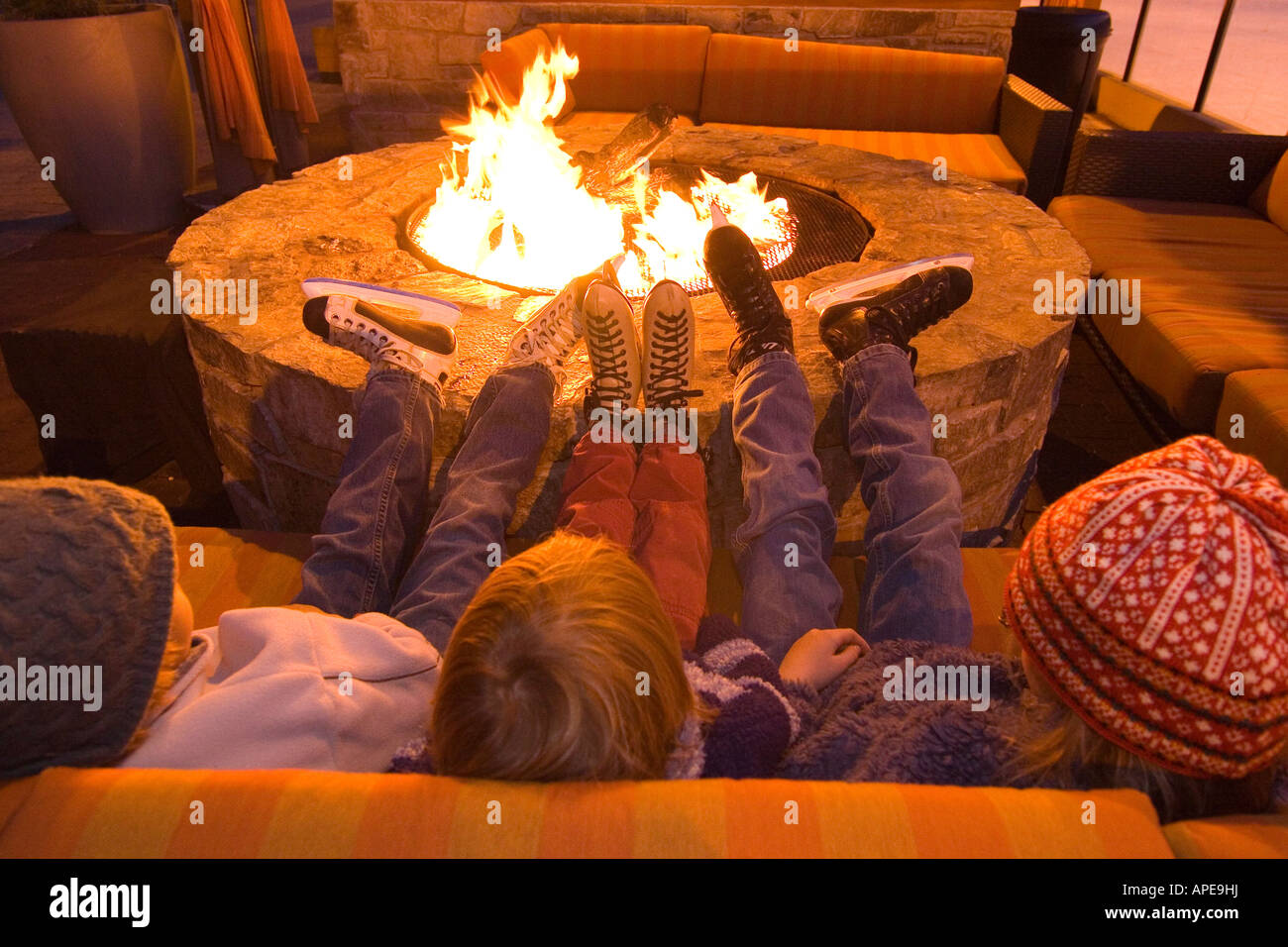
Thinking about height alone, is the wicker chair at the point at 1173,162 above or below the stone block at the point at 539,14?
below

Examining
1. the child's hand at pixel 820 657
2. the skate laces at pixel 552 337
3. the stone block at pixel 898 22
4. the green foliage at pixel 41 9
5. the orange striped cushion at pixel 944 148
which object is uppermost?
the stone block at pixel 898 22

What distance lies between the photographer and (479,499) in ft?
6.72

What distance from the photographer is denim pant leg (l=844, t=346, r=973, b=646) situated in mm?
1868

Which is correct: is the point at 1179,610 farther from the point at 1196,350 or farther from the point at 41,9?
the point at 41,9

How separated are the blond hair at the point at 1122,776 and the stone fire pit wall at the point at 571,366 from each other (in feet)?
3.95

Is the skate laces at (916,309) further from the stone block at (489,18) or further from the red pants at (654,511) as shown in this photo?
the stone block at (489,18)

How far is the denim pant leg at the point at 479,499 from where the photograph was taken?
6.06 feet

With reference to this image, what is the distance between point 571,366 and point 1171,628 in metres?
1.79

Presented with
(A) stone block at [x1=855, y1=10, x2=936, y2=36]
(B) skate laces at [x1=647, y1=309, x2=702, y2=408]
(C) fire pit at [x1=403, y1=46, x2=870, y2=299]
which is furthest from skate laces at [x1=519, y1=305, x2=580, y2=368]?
(A) stone block at [x1=855, y1=10, x2=936, y2=36]

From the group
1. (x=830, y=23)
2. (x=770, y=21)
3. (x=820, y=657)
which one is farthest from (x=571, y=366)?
(x=830, y=23)

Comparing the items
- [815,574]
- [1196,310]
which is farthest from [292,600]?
[1196,310]

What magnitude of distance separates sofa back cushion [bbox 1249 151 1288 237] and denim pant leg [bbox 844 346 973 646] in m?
3.10

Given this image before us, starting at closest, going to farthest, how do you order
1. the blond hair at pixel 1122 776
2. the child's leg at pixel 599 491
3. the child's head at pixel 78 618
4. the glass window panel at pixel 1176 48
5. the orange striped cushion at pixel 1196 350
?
1. the child's head at pixel 78 618
2. the blond hair at pixel 1122 776
3. the child's leg at pixel 599 491
4. the orange striped cushion at pixel 1196 350
5. the glass window panel at pixel 1176 48

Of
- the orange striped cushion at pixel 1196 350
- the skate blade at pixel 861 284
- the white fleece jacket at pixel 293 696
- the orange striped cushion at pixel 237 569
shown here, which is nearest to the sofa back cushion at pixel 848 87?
the orange striped cushion at pixel 1196 350
